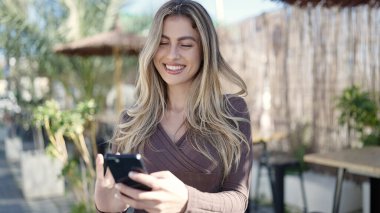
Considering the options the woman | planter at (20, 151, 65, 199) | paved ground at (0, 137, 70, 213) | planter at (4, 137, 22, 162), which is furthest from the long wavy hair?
planter at (4, 137, 22, 162)

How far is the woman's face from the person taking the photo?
50.1 inches

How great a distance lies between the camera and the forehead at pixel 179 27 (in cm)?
127

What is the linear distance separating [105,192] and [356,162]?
6.83 feet

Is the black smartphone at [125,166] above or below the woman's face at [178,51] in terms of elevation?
below

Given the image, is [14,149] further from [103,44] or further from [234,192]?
[234,192]

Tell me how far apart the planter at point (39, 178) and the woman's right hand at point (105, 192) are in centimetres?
441

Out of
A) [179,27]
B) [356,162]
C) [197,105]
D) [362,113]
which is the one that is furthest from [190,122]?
[362,113]

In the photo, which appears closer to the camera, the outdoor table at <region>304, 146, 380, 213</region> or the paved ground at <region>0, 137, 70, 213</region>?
the outdoor table at <region>304, 146, 380, 213</region>

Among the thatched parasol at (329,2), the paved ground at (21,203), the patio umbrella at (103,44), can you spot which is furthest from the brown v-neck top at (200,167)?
the patio umbrella at (103,44)

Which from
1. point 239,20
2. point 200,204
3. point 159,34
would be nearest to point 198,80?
point 159,34

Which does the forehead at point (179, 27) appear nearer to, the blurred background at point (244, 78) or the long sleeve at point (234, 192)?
the long sleeve at point (234, 192)

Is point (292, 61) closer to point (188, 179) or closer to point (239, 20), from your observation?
point (239, 20)

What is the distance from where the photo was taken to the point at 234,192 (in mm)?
1190

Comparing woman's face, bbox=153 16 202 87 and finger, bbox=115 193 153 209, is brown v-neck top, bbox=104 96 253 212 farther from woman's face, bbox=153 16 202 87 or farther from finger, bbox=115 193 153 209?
finger, bbox=115 193 153 209
